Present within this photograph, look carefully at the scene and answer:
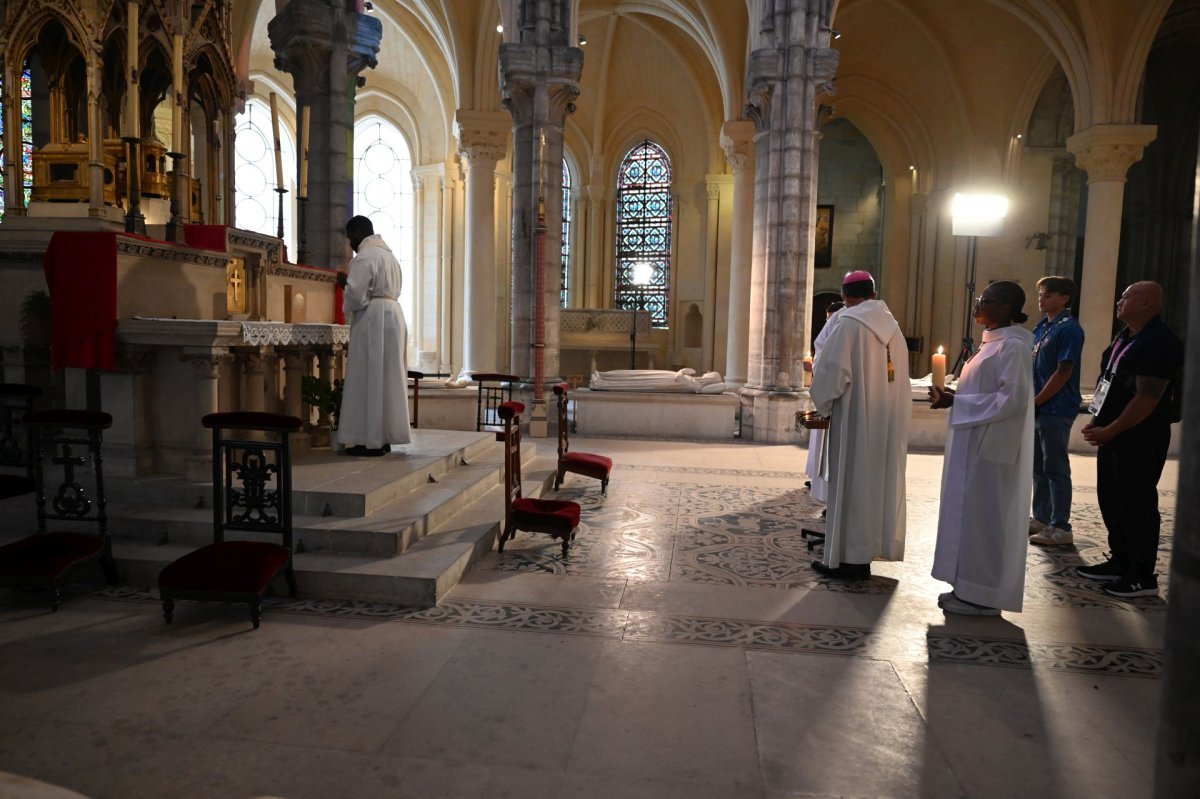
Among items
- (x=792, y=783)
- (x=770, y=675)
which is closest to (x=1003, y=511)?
(x=770, y=675)

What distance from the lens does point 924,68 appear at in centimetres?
1777

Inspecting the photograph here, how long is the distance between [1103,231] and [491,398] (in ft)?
33.4

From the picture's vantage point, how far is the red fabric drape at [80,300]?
4.76 metres

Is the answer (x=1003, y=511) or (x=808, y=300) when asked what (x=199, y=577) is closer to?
(x=1003, y=511)

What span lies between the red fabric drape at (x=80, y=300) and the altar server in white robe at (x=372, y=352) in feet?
5.16

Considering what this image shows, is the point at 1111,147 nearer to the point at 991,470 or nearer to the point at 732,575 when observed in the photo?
Result: the point at 991,470

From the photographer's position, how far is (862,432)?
15.1 feet

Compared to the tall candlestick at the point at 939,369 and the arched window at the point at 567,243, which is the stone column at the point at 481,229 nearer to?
the arched window at the point at 567,243

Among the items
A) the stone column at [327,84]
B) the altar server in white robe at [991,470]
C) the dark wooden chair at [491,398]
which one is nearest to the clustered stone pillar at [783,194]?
the dark wooden chair at [491,398]

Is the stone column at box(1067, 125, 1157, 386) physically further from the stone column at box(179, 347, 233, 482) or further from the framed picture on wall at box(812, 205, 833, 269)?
the stone column at box(179, 347, 233, 482)

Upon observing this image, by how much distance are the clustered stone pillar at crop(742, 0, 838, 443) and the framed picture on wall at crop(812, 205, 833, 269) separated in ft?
37.6

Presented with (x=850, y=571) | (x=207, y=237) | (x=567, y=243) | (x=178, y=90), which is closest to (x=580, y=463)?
(x=850, y=571)

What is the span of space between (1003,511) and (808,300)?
7.68 m

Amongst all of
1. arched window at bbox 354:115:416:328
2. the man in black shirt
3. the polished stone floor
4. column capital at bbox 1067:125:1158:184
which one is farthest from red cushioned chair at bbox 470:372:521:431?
column capital at bbox 1067:125:1158:184
